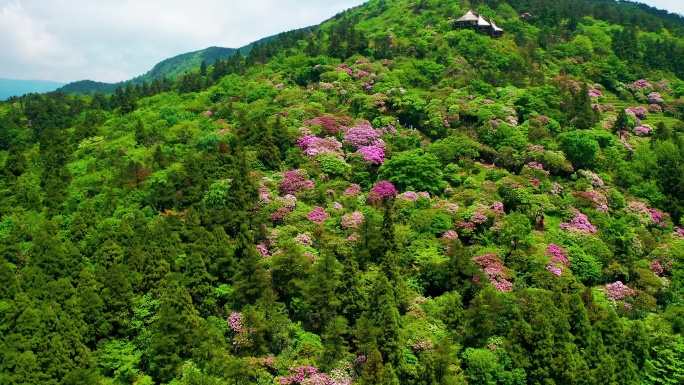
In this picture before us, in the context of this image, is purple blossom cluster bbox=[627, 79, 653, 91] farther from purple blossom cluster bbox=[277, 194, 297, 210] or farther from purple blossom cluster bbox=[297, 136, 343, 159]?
purple blossom cluster bbox=[277, 194, 297, 210]

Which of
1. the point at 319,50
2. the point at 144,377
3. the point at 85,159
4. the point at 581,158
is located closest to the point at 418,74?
the point at 319,50

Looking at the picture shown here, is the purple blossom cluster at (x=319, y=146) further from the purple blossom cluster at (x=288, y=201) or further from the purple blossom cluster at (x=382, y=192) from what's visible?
the purple blossom cluster at (x=288, y=201)

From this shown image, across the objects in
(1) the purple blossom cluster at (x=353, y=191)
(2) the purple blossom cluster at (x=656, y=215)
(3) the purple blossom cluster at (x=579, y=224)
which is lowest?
(2) the purple blossom cluster at (x=656, y=215)

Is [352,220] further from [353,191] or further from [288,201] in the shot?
[353,191]

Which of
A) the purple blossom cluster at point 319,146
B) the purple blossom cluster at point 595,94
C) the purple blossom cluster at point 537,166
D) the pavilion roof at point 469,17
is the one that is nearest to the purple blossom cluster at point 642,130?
the purple blossom cluster at point 595,94

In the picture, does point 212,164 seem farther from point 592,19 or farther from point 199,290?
point 592,19

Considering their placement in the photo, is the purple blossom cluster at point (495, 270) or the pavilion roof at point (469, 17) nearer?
the purple blossom cluster at point (495, 270)

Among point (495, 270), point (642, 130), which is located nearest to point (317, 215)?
point (495, 270)
